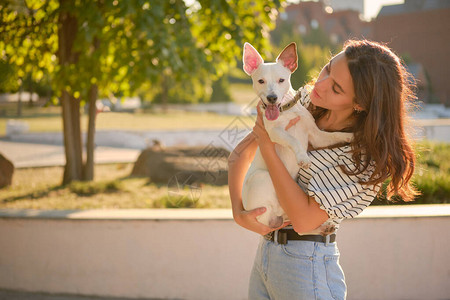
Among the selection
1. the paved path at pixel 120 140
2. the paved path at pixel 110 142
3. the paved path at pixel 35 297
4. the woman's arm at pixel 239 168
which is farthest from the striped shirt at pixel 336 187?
the paved path at pixel 110 142

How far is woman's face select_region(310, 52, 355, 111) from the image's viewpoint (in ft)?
5.86

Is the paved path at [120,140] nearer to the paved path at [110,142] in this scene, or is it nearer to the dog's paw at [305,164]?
the paved path at [110,142]

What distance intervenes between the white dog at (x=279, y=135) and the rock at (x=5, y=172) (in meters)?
6.75

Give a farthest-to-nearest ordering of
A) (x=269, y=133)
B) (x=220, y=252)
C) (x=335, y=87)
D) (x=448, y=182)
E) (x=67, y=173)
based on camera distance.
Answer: (x=67, y=173) → (x=448, y=182) → (x=220, y=252) → (x=269, y=133) → (x=335, y=87)

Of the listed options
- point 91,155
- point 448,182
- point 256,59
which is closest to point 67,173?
point 91,155

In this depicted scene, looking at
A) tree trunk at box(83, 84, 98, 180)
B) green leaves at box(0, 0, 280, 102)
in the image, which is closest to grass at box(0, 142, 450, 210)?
tree trunk at box(83, 84, 98, 180)

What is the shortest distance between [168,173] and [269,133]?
6.18 metres

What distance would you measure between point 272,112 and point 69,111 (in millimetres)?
6453

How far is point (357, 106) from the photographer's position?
1.81 metres

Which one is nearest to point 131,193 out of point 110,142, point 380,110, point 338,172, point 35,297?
point 35,297

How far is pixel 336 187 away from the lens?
180 centimetres

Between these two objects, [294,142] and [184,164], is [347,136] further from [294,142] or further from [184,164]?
[184,164]

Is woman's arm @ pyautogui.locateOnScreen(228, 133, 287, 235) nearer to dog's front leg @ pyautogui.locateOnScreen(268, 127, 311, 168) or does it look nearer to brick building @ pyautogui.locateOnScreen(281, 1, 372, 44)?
dog's front leg @ pyautogui.locateOnScreen(268, 127, 311, 168)

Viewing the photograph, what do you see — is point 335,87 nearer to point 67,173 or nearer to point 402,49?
point 67,173
